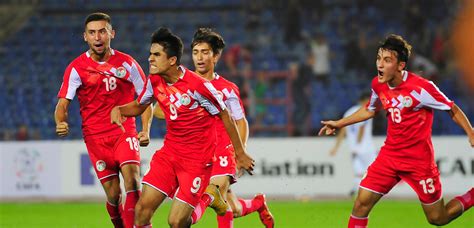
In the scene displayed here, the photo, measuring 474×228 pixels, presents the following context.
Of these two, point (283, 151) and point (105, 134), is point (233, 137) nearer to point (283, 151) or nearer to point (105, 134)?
point (105, 134)

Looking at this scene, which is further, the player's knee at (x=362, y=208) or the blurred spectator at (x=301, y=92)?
the blurred spectator at (x=301, y=92)

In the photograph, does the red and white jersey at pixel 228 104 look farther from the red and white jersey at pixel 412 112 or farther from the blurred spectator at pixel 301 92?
the blurred spectator at pixel 301 92

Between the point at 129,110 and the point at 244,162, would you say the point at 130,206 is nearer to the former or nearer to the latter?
A: the point at 129,110

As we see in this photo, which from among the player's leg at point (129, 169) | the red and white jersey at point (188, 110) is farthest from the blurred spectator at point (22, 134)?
the red and white jersey at point (188, 110)

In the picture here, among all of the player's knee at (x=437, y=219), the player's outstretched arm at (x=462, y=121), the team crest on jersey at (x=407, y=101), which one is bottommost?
the player's knee at (x=437, y=219)

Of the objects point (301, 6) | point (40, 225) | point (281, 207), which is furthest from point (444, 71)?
point (40, 225)

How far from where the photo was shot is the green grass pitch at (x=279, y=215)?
1209 centimetres

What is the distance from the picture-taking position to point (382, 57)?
8.55m

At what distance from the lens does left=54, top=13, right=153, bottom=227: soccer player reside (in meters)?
9.03

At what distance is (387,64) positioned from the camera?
8.54 metres

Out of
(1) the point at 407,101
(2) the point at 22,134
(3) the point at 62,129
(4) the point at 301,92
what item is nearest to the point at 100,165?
(3) the point at 62,129

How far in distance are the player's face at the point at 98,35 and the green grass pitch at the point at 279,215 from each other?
3.39 m

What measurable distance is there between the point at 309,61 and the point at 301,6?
1.83m

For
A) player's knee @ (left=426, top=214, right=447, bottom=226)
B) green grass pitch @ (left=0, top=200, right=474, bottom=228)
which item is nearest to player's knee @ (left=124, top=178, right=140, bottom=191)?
player's knee @ (left=426, top=214, right=447, bottom=226)
